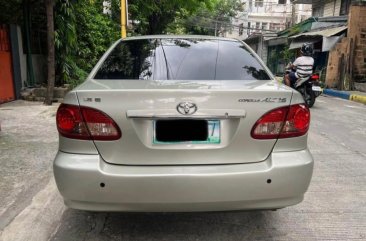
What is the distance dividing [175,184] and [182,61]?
1.23m

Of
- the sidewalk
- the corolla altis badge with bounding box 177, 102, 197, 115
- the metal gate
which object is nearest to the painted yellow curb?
the sidewalk

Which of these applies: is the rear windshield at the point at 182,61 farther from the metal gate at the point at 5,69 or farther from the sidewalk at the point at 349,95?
the sidewalk at the point at 349,95

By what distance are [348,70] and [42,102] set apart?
36.2 feet

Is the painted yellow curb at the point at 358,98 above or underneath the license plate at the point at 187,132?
underneath

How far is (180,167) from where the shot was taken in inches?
98.3

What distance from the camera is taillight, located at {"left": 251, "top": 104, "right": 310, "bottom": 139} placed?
2549mm

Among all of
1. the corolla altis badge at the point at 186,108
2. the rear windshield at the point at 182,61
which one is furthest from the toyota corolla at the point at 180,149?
the rear windshield at the point at 182,61

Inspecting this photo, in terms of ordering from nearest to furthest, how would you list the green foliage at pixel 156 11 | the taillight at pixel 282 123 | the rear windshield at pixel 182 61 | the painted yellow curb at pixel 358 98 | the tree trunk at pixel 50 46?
the taillight at pixel 282 123 → the rear windshield at pixel 182 61 → the tree trunk at pixel 50 46 → the painted yellow curb at pixel 358 98 → the green foliage at pixel 156 11

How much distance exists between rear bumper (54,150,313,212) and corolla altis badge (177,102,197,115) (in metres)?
0.35

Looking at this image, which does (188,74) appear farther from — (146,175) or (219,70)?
(146,175)

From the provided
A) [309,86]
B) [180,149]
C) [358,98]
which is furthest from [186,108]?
[358,98]

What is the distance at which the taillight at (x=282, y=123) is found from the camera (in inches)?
100

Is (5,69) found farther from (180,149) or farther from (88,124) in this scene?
(180,149)

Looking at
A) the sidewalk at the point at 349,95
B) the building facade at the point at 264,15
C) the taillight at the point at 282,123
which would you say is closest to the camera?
the taillight at the point at 282,123
